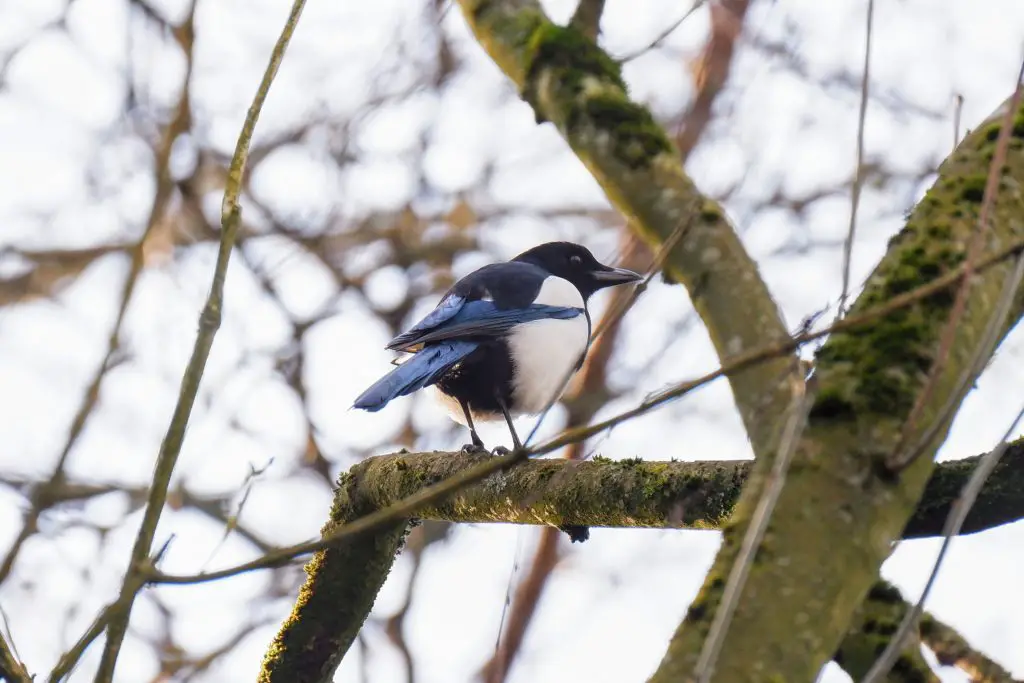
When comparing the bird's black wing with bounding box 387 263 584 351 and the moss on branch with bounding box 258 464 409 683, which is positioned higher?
the bird's black wing with bounding box 387 263 584 351

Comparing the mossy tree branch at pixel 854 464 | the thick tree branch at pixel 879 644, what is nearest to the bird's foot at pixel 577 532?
the thick tree branch at pixel 879 644

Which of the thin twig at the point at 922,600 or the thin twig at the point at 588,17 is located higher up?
the thin twig at the point at 588,17

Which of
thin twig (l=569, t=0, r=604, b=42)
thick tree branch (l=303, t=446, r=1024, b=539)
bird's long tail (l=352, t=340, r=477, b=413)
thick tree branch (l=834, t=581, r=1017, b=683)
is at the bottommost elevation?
thick tree branch (l=834, t=581, r=1017, b=683)

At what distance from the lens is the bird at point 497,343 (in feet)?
14.1

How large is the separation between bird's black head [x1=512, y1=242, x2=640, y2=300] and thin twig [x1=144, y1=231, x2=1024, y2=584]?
12.7ft

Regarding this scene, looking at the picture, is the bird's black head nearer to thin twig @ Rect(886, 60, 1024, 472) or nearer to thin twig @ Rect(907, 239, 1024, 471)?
thin twig @ Rect(886, 60, 1024, 472)

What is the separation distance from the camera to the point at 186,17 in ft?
9.32

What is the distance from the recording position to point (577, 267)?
557 cm

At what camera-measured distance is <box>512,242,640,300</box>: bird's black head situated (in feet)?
18.3

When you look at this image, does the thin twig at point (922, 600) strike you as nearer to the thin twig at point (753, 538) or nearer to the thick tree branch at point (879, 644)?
the thin twig at point (753, 538)

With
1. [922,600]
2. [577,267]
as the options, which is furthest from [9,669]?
[577,267]

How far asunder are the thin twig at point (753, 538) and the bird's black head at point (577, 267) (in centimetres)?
396

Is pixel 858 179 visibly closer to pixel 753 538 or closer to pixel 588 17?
pixel 753 538

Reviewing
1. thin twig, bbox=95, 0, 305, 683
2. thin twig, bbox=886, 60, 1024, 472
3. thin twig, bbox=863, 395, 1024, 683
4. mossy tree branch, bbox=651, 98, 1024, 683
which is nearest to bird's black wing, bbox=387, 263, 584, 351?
thin twig, bbox=95, 0, 305, 683
